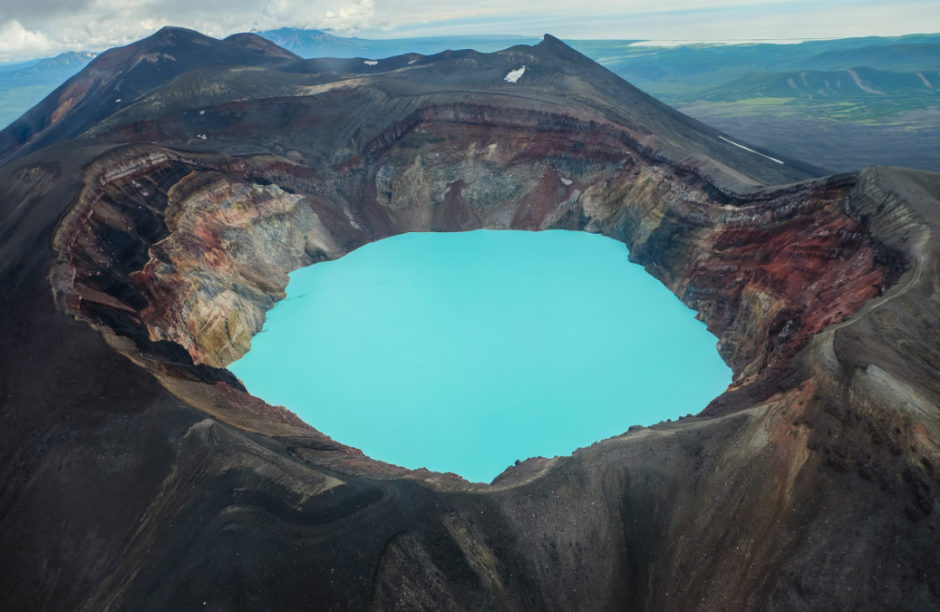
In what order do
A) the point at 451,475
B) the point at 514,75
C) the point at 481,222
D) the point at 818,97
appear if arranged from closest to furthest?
the point at 451,475 → the point at 481,222 → the point at 514,75 → the point at 818,97

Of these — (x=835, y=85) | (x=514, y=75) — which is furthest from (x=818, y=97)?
(x=514, y=75)

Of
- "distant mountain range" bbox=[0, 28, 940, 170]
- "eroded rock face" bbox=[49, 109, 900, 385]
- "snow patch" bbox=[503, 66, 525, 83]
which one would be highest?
"distant mountain range" bbox=[0, 28, 940, 170]

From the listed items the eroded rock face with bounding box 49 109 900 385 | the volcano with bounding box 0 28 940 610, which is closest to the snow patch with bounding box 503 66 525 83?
the eroded rock face with bounding box 49 109 900 385

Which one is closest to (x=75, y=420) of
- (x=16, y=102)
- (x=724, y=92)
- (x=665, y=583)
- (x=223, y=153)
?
(x=665, y=583)

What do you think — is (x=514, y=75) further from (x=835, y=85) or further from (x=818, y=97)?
(x=835, y=85)

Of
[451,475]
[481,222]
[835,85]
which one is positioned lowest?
[451,475]

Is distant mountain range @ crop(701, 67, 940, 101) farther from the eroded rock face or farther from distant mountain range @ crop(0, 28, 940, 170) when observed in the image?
the eroded rock face

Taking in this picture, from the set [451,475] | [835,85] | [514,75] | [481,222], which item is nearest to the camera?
[451,475]
